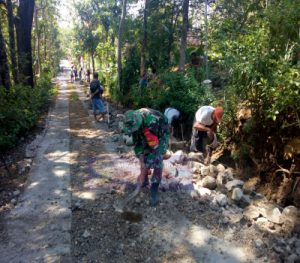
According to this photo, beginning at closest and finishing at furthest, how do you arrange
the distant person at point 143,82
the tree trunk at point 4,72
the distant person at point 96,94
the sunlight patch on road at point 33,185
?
the sunlight patch on road at point 33,185 → the tree trunk at point 4,72 → the distant person at point 96,94 → the distant person at point 143,82

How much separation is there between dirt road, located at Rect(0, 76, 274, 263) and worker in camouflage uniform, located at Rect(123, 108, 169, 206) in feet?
1.63

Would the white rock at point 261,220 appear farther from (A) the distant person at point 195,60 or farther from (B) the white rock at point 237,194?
(A) the distant person at point 195,60

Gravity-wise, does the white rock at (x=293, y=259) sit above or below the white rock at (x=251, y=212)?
below

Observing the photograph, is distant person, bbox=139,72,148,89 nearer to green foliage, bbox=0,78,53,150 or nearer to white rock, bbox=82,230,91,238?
green foliage, bbox=0,78,53,150

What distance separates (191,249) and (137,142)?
1654 millimetres

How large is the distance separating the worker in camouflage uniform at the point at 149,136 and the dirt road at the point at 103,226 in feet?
1.63

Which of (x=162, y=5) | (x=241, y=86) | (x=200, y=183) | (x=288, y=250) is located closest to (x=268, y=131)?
(x=241, y=86)

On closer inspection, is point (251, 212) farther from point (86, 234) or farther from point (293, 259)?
point (86, 234)

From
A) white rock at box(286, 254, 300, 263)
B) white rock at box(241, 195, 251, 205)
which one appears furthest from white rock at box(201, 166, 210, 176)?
white rock at box(286, 254, 300, 263)

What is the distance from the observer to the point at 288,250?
3.91 metres

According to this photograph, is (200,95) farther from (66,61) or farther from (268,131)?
(66,61)

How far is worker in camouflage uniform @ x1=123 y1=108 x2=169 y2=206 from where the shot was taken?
434cm

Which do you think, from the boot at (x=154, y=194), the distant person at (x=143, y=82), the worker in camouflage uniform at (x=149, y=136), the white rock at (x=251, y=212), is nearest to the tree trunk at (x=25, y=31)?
the distant person at (x=143, y=82)

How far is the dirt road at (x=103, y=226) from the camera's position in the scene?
377 cm
